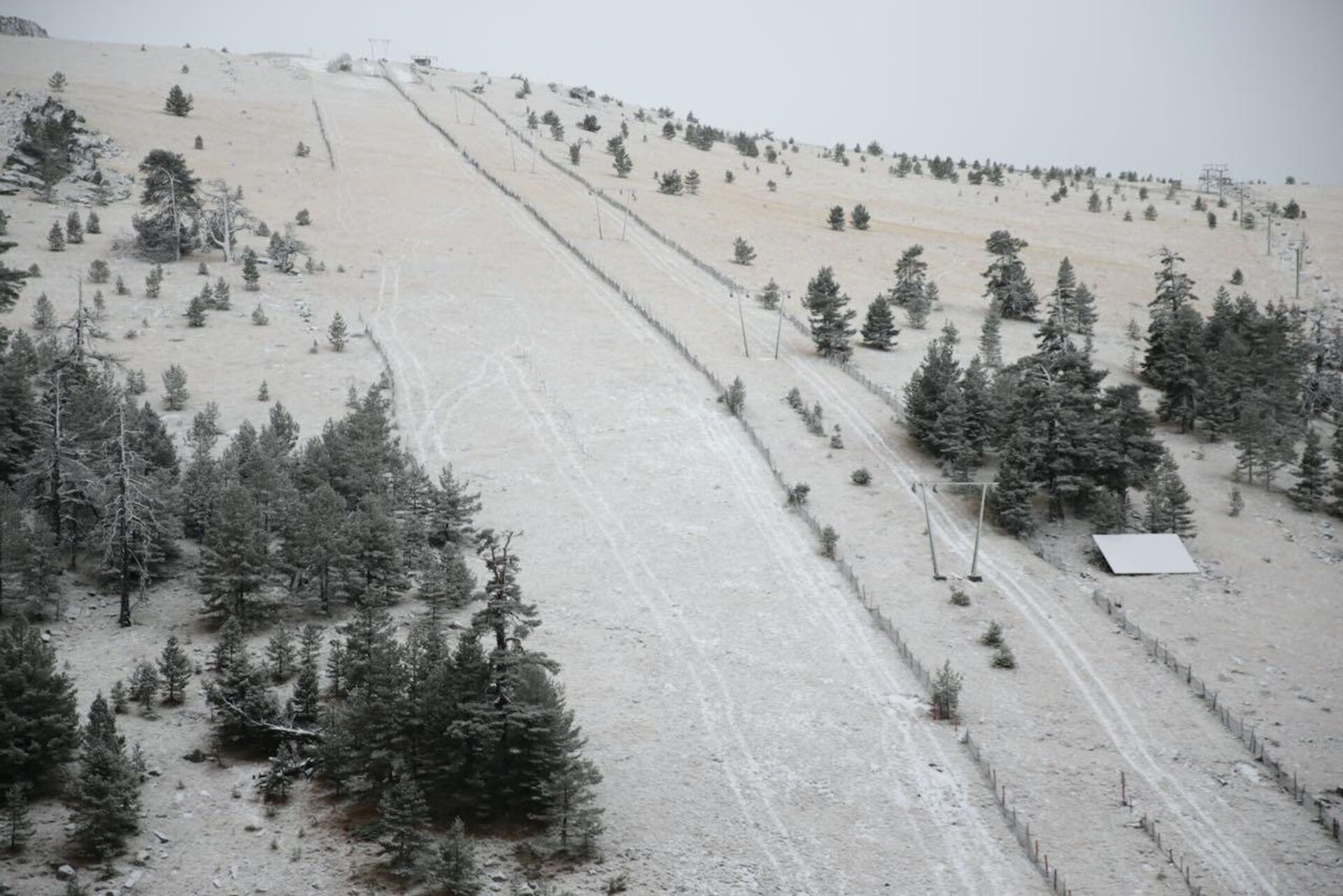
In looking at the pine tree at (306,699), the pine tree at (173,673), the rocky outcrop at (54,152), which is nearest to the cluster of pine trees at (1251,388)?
the pine tree at (306,699)

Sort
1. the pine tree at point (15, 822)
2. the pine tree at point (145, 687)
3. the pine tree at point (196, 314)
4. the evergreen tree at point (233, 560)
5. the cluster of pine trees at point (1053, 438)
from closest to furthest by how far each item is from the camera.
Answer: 1. the pine tree at point (15, 822)
2. the pine tree at point (145, 687)
3. the evergreen tree at point (233, 560)
4. the cluster of pine trees at point (1053, 438)
5. the pine tree at point (196, 314)

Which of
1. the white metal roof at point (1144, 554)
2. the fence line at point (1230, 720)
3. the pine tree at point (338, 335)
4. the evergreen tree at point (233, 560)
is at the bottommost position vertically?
the fence line at point (1230, 720)

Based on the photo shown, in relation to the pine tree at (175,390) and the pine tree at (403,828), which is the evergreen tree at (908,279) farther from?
the pine tree at (403,828)

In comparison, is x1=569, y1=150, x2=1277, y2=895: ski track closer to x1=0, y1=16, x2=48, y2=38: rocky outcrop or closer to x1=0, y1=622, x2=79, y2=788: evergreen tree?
x1=0, y1=622, x2=79, y2=788: evergreen tree

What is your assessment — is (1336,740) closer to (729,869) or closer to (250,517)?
(729,869)

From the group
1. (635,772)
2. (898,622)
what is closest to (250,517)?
(635,772)

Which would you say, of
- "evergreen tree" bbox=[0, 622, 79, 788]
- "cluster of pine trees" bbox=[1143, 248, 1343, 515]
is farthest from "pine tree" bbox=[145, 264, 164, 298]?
"cluster of pine trees" bbox=[1143, 248, 1343, 515]

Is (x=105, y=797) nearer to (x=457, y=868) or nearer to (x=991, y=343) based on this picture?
(x=457, y=868)

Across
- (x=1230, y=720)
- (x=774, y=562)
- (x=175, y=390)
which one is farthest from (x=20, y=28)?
(x=1230, y=720)

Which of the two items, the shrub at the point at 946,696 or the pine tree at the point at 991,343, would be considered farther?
the pine tree at the point at 991,343
